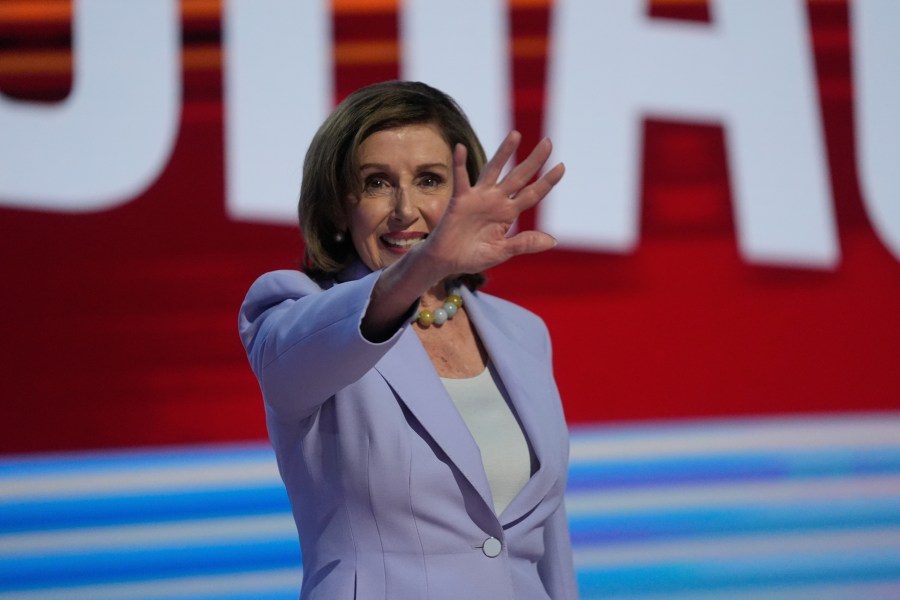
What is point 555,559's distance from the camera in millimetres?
1676

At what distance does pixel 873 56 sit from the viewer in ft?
10.7

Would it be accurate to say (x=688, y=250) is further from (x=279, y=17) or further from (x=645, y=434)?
(x=279, y=17)

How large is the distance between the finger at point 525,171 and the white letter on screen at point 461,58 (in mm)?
1798

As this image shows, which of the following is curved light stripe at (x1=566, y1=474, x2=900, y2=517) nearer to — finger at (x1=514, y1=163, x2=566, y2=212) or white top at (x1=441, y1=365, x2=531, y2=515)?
white top at (x1=441, y1=365, x2=531, y2=515)

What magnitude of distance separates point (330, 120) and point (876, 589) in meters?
2.43

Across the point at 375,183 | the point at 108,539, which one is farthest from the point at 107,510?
the point at 375,183

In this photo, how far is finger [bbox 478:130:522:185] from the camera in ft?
3.87

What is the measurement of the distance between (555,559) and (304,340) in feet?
2.04

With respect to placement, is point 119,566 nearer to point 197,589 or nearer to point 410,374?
point 197,589

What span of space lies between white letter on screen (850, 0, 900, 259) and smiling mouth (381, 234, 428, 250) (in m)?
2.07

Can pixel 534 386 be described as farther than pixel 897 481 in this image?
No

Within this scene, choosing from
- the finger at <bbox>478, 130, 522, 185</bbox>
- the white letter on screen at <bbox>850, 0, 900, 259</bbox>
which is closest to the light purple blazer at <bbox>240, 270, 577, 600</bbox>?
the finger at <bbox>478, 130, 522, 185</bbox>

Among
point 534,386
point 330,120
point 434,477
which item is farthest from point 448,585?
point 330,120

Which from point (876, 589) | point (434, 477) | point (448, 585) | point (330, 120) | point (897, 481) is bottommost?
point (876, 589)
